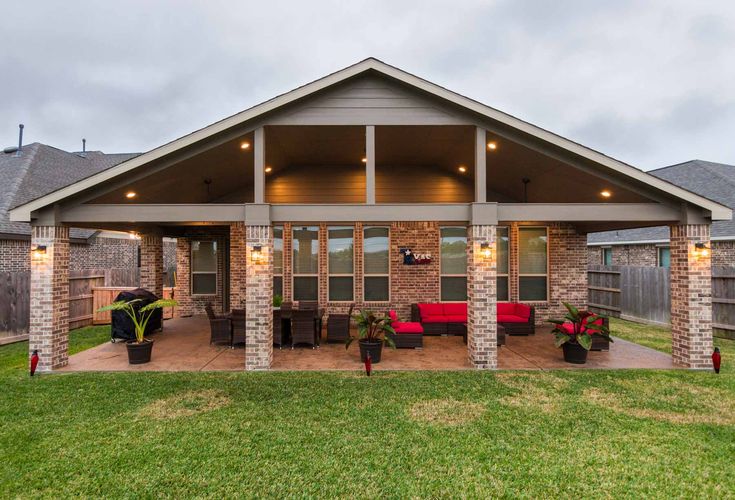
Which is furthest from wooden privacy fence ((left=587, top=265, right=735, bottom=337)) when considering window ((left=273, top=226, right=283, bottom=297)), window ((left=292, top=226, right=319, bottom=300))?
window ((left=273, top=226, right=283, bottom=297))

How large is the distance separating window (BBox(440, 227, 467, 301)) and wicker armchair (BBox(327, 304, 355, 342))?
3.70 m

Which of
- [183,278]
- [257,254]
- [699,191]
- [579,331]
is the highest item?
[699,191]

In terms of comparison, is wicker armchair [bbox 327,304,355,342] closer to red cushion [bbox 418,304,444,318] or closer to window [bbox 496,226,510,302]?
red cushion [bbox 418,304,444,318]

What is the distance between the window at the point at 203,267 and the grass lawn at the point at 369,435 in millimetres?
6272

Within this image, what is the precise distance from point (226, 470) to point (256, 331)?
10.5 feet

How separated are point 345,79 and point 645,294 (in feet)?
37.2

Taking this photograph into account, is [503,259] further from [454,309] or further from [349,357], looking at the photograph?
[349,357]

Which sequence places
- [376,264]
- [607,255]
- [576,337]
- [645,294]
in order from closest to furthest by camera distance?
[576,337]
[376,264]
[645,294]
[607,255]

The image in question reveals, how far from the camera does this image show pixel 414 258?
10836 millimetres

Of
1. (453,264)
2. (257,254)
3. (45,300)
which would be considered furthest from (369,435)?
(453,264)

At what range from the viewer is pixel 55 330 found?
21.8 feet

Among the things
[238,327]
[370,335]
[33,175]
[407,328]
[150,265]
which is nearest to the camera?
[370,335]

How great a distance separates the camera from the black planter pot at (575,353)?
6.94 meters

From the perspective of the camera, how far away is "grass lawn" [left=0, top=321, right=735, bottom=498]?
334 cm
